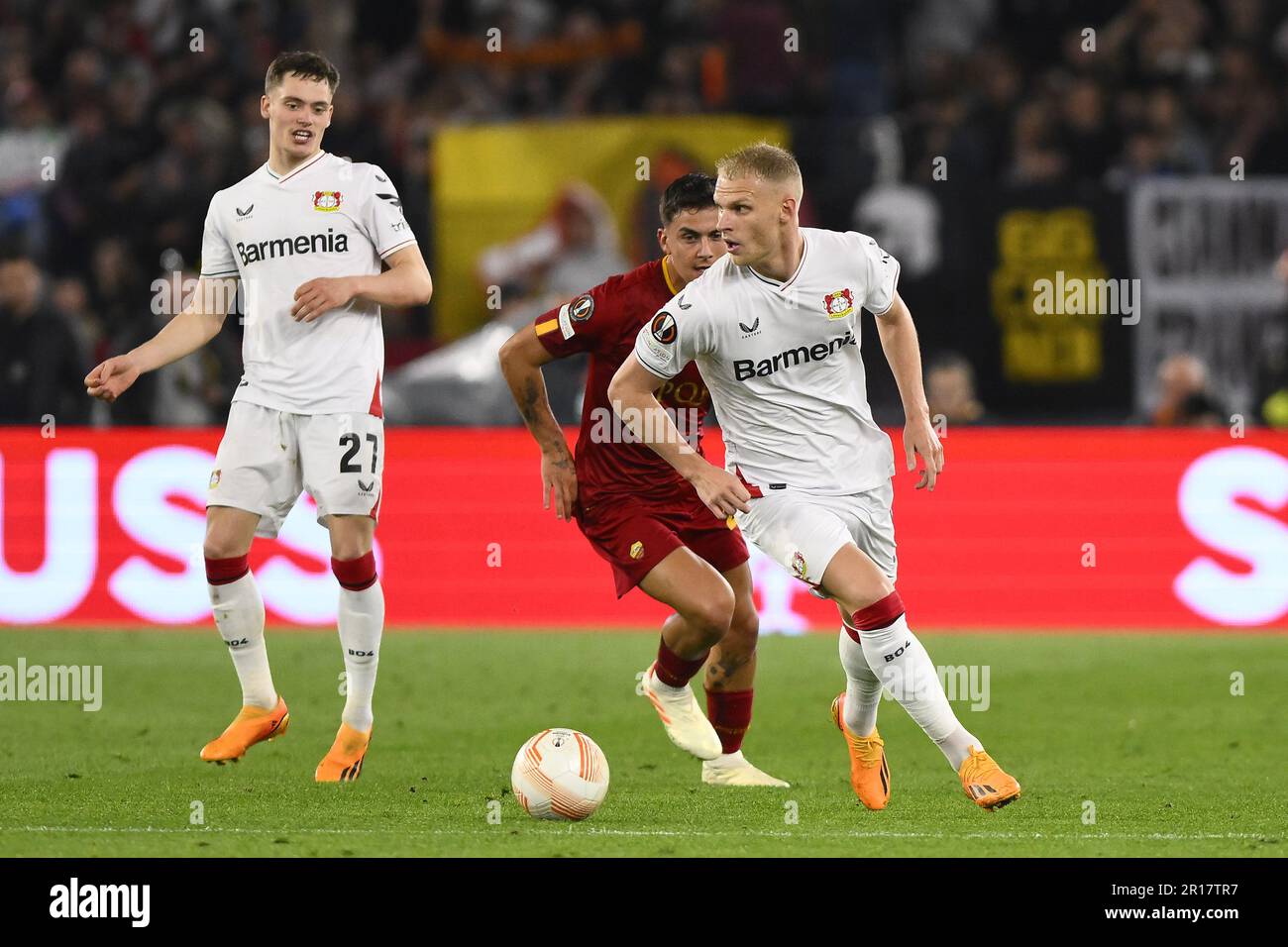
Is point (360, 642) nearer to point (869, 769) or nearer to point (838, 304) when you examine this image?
point (869, 769)

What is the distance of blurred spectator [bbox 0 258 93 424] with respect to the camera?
13.3 meters

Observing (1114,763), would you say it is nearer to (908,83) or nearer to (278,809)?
(278,809)

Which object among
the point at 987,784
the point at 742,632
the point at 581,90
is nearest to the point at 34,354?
the point at 581,90

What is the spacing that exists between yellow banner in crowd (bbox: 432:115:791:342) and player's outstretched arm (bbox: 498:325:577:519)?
760 centimetres

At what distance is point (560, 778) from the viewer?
6.50 metres

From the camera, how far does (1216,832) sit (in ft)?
20.5

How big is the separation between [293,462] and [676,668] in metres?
1.61

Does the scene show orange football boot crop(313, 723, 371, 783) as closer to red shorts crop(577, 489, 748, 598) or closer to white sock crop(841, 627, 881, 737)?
red shorts crop(577, 489, 748, 598)

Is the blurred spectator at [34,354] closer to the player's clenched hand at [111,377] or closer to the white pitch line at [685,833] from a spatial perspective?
the player's clenched hand at [111,377]

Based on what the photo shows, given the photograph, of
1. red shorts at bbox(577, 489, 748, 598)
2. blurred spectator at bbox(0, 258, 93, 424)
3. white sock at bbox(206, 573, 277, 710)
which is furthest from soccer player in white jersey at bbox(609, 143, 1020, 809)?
blurred spectator at bbox(0, 258, 93, 424)

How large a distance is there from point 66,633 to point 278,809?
5244 mm

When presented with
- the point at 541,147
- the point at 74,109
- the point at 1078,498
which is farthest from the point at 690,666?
the point at 74,109

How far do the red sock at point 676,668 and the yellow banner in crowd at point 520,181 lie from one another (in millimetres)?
7686

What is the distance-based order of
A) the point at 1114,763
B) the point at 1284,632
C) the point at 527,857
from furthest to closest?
the point at 1284,632, the point at 1114,763, the point at 527,857
